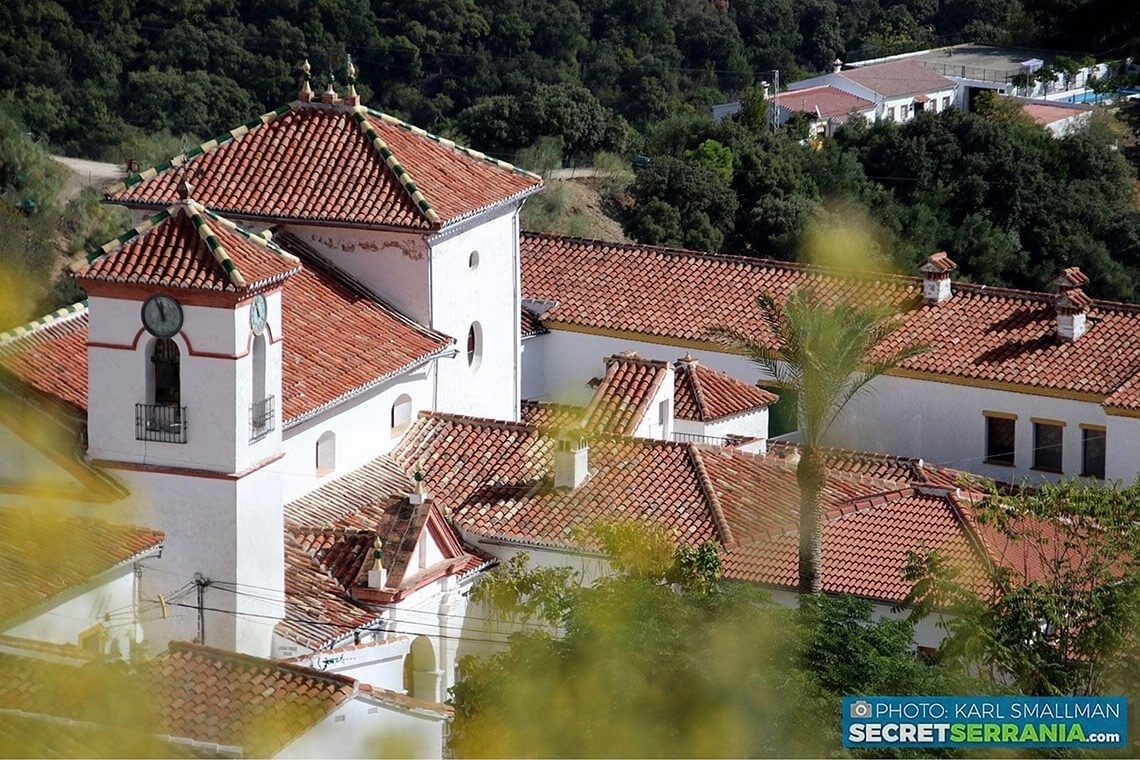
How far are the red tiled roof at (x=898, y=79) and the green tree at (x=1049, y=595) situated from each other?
4111cm

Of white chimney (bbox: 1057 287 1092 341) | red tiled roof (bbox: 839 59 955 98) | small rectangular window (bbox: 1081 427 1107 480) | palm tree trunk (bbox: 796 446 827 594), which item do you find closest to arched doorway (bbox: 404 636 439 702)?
palm tree trunk (bbox: 796 446 827 594)

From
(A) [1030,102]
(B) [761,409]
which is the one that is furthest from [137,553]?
(A) [1030,102]

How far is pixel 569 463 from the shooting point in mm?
24344

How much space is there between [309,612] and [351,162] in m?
6.23

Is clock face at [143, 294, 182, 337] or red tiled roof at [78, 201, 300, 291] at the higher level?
red tiled roof at [78, 201, 300, 291]

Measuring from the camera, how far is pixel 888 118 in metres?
58.1

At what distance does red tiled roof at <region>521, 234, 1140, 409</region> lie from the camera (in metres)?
30.9

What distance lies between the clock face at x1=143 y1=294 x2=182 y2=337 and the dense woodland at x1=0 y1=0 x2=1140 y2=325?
26.7m

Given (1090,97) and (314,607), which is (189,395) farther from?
(1090,97)

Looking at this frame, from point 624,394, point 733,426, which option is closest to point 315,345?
point 624,394

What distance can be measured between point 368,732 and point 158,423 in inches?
159

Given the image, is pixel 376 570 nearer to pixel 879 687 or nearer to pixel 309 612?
pixel 309 612

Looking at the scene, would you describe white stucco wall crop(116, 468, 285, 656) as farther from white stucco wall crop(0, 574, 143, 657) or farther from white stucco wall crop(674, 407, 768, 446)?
white stucco wall crop(674, 407, 768, 446)

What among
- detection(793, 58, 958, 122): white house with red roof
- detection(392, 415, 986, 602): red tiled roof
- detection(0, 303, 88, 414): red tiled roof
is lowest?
detection(392, 415, 986, 602): red tiled roof
